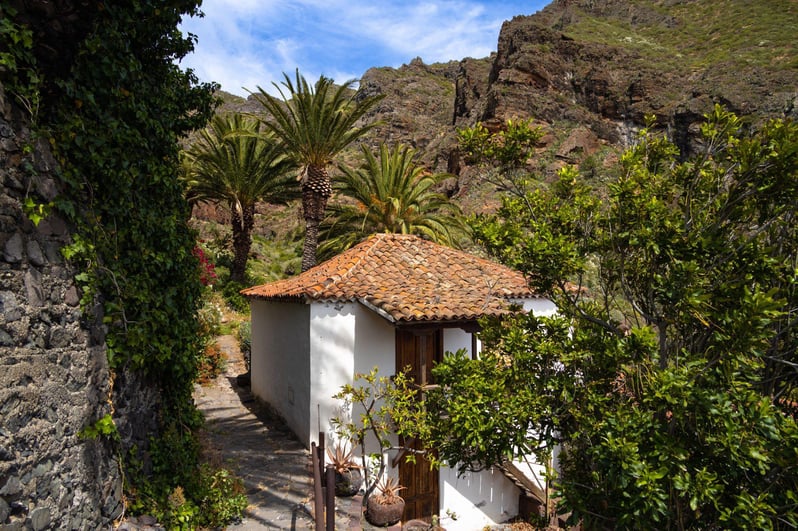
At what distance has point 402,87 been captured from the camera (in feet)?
200

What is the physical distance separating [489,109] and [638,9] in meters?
35.4

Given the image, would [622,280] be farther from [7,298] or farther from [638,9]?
[638,9]

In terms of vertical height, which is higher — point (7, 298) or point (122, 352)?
point (7, 298)

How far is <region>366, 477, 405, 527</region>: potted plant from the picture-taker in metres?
7.28

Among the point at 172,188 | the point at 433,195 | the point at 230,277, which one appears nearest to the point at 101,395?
the point at 172,188

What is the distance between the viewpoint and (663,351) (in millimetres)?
3826

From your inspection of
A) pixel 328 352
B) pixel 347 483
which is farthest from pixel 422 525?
pixel 328 352

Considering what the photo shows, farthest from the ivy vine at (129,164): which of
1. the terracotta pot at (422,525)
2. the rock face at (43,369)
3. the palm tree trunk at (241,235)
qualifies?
the palm tree trunk at (241,235)

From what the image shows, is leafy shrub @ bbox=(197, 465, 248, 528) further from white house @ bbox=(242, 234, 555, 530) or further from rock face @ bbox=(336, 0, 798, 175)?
rock face @ bbox=(336, 0, 798, 175)

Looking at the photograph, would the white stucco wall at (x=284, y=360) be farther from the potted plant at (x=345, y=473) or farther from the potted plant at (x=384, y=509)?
the potted plant at (x=384, y=509)

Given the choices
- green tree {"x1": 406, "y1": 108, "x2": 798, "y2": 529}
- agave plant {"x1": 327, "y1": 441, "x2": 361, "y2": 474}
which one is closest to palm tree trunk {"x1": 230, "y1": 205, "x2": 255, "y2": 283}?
agave plant {"x1": 327, "y1": 441, "x2": 361, "y2": 474}

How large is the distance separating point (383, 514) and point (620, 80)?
116ft

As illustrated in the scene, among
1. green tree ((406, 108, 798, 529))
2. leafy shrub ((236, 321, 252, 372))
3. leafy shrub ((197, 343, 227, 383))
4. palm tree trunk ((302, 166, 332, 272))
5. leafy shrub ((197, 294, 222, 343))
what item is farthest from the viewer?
leafy shrub ((236, 321, 252, 372))

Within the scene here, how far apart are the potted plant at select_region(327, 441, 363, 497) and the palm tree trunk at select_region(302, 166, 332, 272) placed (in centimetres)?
850
